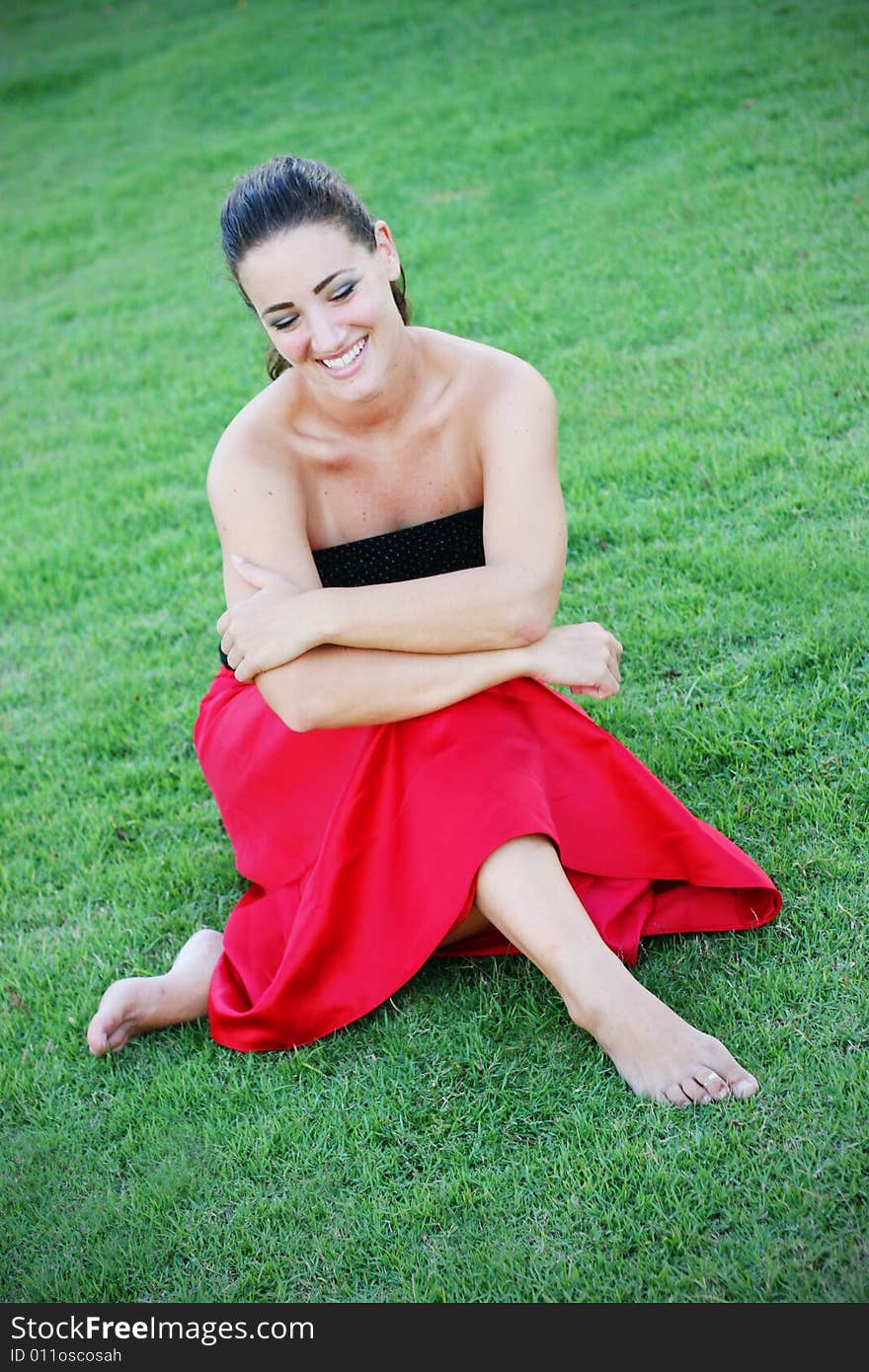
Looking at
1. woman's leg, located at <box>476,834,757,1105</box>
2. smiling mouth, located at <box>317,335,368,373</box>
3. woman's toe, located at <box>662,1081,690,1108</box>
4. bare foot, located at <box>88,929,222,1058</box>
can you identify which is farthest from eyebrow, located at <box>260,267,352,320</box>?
woman's toe, located at <box>662,1081,690,1108</box>

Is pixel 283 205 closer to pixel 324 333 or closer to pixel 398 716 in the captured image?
pixel 324 333

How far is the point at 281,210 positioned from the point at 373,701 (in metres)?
1.09

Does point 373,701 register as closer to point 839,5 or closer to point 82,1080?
point 82,1080

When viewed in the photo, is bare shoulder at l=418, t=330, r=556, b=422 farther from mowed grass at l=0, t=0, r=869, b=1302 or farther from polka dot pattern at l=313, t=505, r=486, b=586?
mowed grass at l=0, t=0, r=869, b=1302

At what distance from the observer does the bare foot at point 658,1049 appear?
2.55 m

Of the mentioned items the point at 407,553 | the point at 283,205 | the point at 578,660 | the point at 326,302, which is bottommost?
the point at 578,660

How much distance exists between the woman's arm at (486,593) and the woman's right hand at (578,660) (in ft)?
0.15

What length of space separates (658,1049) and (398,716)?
89 centimetres

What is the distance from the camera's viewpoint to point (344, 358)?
3.00 metres

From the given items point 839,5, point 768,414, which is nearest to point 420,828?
point 768,414

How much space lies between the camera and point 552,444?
3.17 meters

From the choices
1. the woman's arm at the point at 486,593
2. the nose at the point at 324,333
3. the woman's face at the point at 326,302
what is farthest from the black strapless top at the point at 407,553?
the nose at the point at 324,333

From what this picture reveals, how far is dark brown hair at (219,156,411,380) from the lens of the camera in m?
2.85

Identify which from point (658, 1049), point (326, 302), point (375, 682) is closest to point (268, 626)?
point (375, 682)
